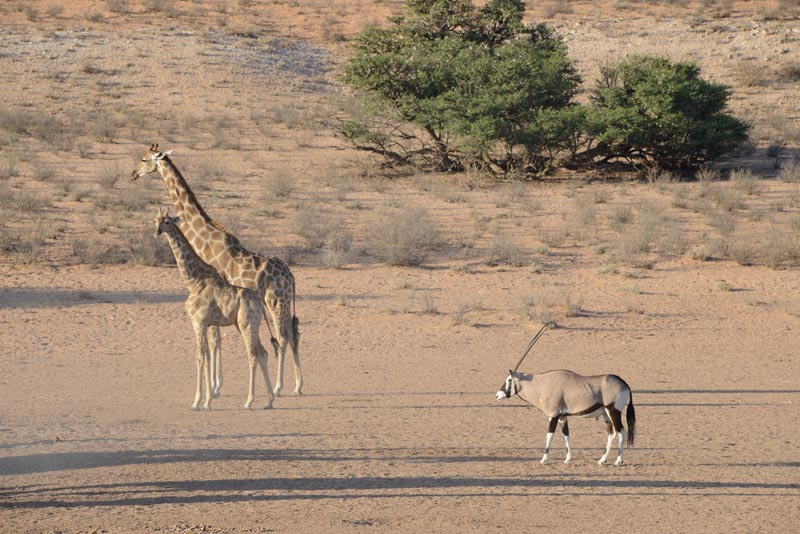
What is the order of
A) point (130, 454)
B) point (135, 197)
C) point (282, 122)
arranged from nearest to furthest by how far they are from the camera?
point (130, 454), point (135, 197), point (282, 122)

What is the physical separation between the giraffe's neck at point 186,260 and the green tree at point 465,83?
17.0 m

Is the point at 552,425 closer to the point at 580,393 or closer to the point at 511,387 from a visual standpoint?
the point at 580,393

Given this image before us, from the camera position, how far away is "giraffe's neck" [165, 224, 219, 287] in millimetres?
10445

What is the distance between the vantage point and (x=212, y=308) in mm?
10375

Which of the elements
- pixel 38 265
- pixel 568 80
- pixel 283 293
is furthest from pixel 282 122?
pixel 283 293

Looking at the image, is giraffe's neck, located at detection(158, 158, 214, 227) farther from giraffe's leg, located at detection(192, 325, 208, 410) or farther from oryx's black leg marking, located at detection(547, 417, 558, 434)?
oryx's black leg marking, located at detection(547, 417, 558, 434)

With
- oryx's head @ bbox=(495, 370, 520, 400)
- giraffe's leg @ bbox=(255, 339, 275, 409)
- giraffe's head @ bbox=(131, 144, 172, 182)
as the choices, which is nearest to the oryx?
oryx's head @ bbox=(495, 370, 520, 400)

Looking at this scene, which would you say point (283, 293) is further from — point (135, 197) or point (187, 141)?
point (187, 141)

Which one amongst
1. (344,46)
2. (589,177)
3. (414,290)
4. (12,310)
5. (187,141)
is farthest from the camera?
(344,46)

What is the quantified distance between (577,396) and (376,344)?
575 cm

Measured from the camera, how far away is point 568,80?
2952 centimetres

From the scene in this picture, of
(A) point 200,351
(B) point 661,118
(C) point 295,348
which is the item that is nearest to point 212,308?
(A) point 200,351

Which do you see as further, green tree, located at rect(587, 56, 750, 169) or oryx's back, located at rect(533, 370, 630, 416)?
green tree, located at rect(587, 56, 750, 169)

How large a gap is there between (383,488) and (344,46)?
4070 centimetres
